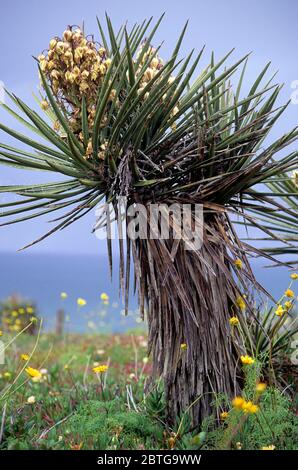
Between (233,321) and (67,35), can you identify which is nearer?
(67,35)

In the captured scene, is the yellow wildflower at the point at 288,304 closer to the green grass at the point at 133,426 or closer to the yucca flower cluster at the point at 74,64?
the green grass at the point at 133,426

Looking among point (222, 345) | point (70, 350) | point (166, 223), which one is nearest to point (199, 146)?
point (166, 223)

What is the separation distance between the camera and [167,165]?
137 inches

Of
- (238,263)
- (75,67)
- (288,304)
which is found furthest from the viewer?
(288,304)

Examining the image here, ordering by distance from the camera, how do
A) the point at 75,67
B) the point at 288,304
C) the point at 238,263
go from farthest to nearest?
the point at 288,304, the point at 238,263, the point at 75,67

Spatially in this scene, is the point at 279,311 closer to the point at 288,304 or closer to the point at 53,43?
the point at 288,304

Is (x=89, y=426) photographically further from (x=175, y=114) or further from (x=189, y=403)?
(x=175, y=114)

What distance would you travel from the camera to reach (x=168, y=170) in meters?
3.68

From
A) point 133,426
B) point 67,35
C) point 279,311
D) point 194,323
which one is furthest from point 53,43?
point 133,426

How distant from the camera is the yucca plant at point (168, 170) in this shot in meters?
3.42

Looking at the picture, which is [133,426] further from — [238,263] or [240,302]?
[238,263]

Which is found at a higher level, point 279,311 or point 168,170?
point 168,170

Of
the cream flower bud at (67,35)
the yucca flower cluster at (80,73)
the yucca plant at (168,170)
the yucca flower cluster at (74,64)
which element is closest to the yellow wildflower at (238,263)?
the yucca plant at (168,170)

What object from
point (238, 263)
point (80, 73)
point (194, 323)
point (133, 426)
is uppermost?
point (80, 73)
